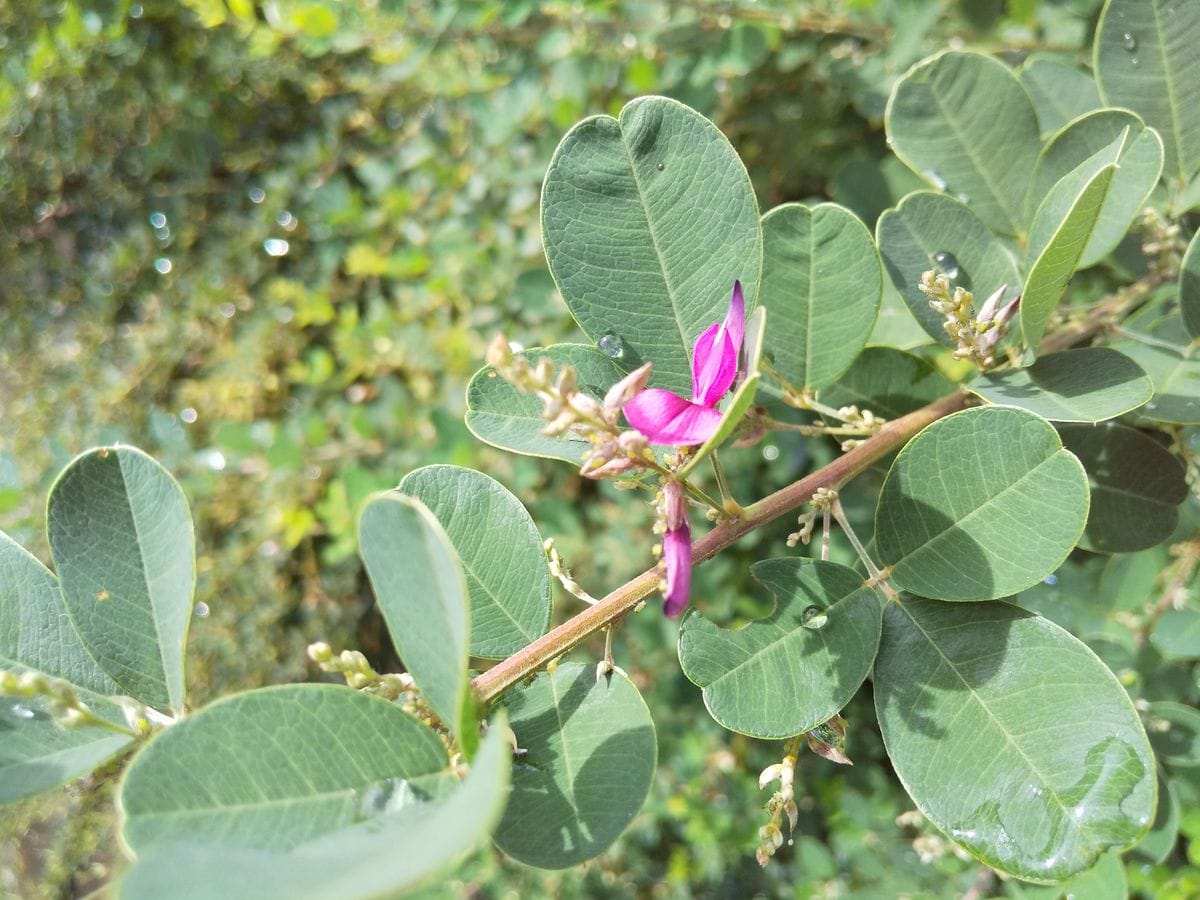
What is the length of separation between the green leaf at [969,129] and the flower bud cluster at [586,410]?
610 millimetres

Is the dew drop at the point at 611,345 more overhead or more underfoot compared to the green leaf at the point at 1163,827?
more overhead

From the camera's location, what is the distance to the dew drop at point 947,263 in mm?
858

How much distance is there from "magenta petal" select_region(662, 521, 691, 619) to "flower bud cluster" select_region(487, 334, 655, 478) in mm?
58

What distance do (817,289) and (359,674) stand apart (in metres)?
0.56

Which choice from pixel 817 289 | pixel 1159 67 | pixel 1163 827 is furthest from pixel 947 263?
pixel 1163 827

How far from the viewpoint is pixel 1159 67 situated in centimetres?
93

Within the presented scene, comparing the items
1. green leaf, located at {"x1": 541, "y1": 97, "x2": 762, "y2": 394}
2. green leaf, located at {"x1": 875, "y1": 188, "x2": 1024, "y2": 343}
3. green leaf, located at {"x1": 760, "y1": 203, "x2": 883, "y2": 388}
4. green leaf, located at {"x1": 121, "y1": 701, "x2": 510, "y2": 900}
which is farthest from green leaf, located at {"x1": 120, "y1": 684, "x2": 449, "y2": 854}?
green leaf, located at {"x1": 875, "y1": 188, "x2": 1024, "y2": 343}

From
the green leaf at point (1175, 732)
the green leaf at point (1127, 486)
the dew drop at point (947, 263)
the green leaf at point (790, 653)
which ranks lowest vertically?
the green leaf at point (1175, 732)

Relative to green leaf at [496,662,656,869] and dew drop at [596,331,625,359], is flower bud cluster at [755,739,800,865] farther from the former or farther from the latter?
dew drop at [596,331,625,359]

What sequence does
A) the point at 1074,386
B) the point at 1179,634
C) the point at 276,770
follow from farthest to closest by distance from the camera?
the point at 1179,634 → the point at 1074,386 → the point at 276,770

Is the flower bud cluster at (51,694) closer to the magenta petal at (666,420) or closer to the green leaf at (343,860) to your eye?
the green leaf at (343,860)

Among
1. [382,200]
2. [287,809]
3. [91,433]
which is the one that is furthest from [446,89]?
[287,809]

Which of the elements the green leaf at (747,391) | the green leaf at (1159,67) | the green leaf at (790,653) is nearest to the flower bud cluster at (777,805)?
the green leaf at (790,653)

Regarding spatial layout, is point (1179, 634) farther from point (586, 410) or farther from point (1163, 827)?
point (586, 410)
